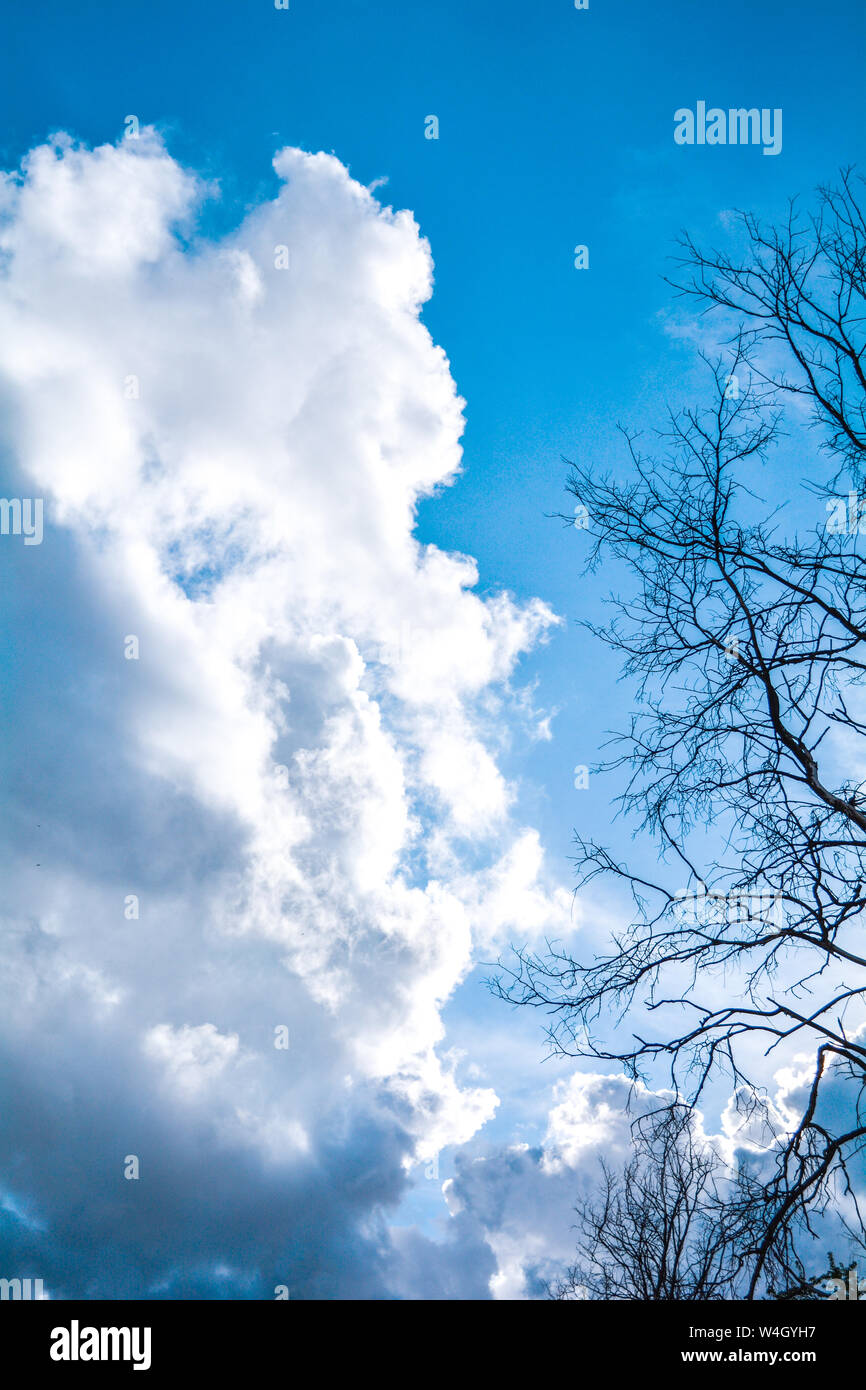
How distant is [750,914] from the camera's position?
4906mm

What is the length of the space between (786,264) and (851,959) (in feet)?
15.5
